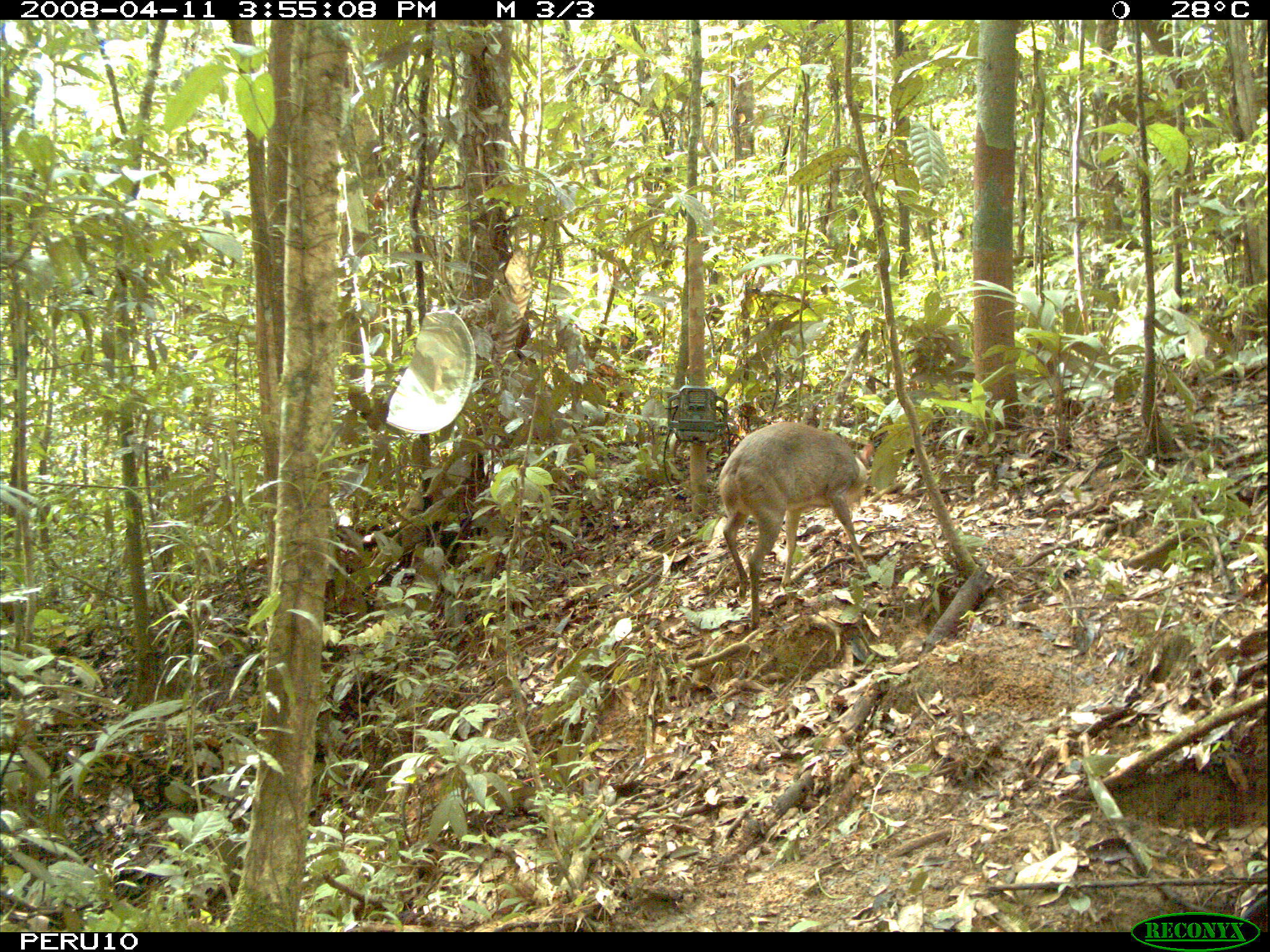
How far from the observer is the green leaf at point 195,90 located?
3.19 metres

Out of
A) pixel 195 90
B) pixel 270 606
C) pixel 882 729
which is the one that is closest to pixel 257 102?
pixel 195 90

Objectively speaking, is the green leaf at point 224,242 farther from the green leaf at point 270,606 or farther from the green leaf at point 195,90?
the green leaf at point 270,606

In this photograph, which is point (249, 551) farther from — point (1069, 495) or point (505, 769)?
point (1069, 495)

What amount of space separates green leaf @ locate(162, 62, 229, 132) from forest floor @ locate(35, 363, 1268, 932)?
2512mm

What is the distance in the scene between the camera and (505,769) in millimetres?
5293

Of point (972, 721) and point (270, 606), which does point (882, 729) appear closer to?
point (972, 721)

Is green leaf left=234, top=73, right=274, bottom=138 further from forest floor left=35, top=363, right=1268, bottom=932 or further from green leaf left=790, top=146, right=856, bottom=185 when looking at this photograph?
green leaf left=790, top=146, right=856, bottom=185

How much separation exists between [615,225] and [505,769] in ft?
14.0

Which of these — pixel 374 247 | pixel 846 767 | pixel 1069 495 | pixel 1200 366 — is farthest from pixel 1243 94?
pixel 374 247

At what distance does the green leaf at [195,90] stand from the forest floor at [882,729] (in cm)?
251

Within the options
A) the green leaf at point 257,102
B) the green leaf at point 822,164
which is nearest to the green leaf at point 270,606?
the green leaf at point 257,102

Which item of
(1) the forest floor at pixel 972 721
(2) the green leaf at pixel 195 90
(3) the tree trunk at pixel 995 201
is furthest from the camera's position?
(3) the tree trunk at pixel 995 201
